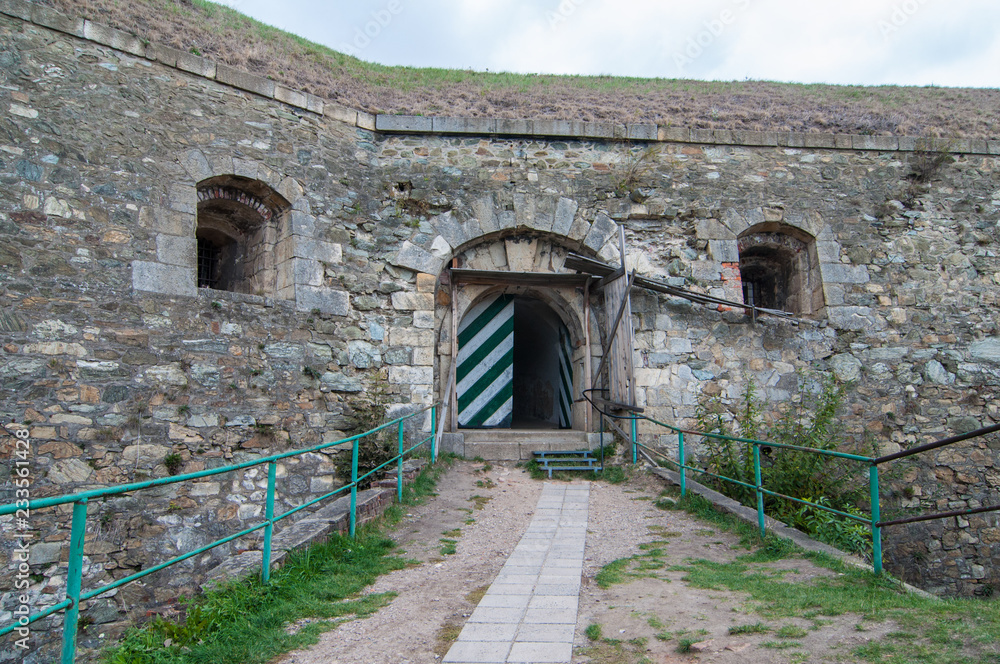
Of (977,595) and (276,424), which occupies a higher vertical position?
(276,424)

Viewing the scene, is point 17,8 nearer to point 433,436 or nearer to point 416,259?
point 416,259

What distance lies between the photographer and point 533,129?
9219mm

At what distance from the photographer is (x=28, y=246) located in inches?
242

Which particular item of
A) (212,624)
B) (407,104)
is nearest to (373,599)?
(212,624)

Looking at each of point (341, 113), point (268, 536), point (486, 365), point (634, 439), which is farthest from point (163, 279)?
point (634, 439)

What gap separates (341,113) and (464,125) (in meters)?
1.60

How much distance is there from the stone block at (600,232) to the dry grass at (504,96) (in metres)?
1.73

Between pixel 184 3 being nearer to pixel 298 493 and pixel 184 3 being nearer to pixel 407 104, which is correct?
pixel 407 104

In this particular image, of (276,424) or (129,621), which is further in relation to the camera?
(276,424)

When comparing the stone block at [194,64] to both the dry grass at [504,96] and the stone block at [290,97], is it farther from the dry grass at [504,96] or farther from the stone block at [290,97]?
the stone block at [290,97]

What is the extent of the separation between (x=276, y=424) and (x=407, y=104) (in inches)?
189

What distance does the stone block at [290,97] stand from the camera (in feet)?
26.6

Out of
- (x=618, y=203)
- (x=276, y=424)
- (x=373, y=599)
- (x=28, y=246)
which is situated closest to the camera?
(x=373, y=599)

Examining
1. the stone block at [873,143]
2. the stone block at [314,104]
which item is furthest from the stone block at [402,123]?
the stone block at [873,143]
